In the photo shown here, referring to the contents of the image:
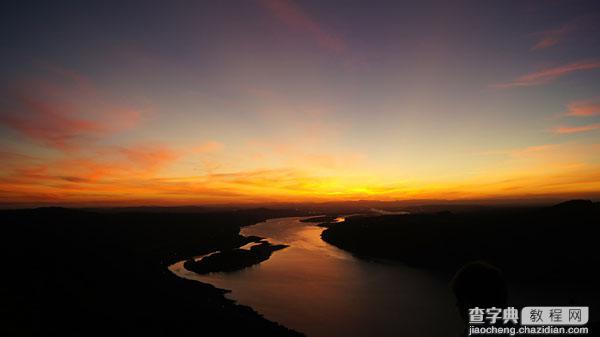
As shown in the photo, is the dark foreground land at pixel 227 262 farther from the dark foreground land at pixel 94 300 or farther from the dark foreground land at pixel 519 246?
the dark foreground land at pixel 519 246

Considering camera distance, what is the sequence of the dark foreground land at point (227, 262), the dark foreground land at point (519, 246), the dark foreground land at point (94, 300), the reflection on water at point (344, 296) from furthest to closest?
the dark foreground land at point (227, 262) < the dark foreground land at point (519, 246) < the reflection on water at point (344, 296) < the dark foreground land at point (94, 300)

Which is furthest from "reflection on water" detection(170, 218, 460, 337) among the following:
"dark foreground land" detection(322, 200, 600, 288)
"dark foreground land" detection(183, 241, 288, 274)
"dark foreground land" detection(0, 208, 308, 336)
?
"dark foreground land" detection(322, 200, 600, 288)

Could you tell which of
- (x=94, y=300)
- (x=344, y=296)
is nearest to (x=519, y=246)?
(x=344, y=296)

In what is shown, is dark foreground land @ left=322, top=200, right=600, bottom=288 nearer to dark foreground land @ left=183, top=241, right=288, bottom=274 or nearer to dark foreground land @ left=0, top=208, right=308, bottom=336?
dark foreground land @ left=183, top=241, right=288, bottom=274

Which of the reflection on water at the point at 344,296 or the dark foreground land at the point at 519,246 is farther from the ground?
the dark foreground land at the point at 519,246

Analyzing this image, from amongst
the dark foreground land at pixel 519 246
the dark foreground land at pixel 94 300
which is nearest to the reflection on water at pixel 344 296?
the dark foreground land at pixel 94 300

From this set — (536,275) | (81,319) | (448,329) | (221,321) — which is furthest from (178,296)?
(536,275)

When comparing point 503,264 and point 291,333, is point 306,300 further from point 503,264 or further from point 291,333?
point 503,264
